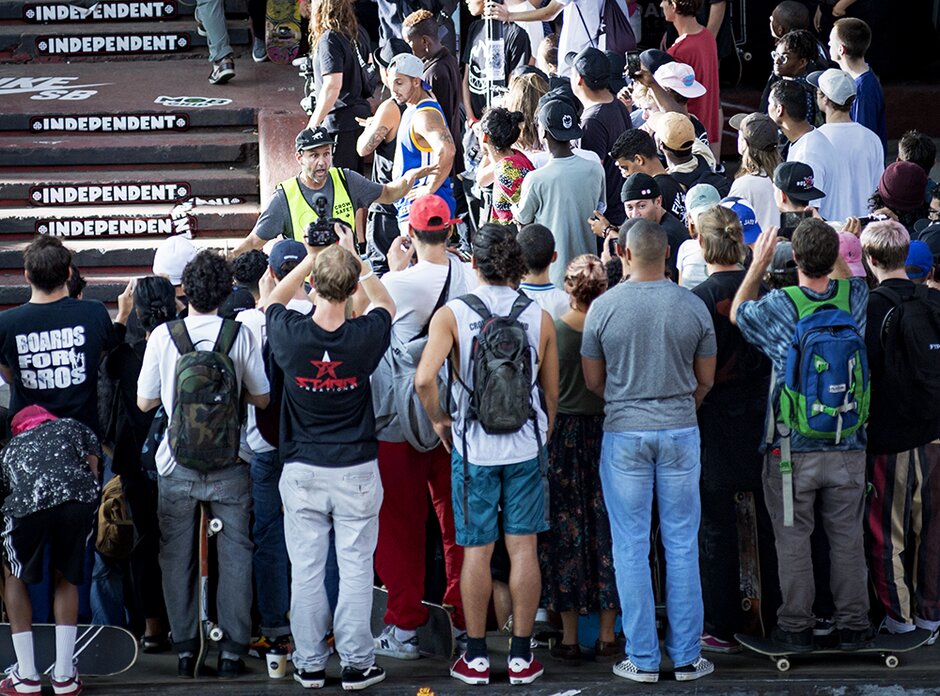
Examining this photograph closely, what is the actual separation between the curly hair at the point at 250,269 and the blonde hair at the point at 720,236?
220cm

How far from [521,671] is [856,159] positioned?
3.99 metres

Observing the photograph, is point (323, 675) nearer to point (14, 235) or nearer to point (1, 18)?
point (14, 235)

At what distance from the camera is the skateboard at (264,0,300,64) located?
→ 42.9 feet

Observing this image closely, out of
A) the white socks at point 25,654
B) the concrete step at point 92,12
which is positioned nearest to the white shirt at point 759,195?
the white socks at point 25,654

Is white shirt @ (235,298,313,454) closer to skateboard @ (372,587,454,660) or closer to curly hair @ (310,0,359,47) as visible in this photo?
skateboard @ (372,587,454,660)

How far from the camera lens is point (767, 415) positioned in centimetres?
655

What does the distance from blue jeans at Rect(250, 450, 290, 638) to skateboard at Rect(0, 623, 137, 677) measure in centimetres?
63

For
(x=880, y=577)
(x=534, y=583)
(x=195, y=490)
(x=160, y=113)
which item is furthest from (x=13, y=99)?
(x=880, y=577)

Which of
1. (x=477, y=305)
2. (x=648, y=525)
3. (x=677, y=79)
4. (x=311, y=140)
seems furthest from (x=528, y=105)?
(x=648, y=525)

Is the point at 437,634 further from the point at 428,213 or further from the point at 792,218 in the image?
the point at 792,218

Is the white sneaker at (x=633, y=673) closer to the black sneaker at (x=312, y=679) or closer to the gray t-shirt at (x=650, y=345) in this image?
the gray t-shirt at (x=650, y=345)

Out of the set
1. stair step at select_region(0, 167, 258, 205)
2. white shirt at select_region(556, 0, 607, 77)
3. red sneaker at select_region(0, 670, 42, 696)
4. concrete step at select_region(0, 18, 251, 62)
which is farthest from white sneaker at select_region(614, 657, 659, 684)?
concrete step at select_region(0, 18, 251, 62)

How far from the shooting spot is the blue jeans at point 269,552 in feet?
22.0

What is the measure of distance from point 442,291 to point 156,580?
1.91 metres
